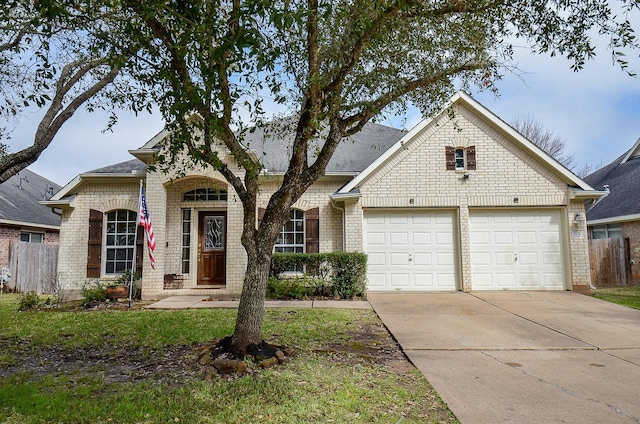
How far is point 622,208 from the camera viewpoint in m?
15.5

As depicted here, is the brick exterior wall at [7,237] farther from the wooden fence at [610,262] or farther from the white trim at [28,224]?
the wooden fence at [610,262]

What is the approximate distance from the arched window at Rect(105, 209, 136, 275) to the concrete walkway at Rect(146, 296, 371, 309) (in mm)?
2480

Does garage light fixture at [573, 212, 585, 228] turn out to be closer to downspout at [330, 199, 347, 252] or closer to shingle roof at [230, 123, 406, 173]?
shingle roof at [230, 123, 406, 173]

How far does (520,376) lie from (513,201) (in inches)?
311

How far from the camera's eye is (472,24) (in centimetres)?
624

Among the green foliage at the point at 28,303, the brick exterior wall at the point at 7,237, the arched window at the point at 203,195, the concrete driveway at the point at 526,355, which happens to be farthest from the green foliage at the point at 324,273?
→ the brick exterior wall at the point at 7,237

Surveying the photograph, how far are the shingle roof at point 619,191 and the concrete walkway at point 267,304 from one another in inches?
381

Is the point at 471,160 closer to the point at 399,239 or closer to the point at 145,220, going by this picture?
the point at 399,239

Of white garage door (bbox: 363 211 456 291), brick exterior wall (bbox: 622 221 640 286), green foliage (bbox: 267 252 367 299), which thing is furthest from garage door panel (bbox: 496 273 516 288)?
brick exterior wall (bbox: 622 221 640 286)

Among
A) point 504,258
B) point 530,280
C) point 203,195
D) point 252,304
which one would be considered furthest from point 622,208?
point 252,304

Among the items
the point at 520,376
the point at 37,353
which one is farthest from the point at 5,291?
the point at 520,376

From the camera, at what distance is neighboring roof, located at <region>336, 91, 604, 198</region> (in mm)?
11297

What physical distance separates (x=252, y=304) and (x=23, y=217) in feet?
53.6

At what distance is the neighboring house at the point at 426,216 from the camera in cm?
1138
